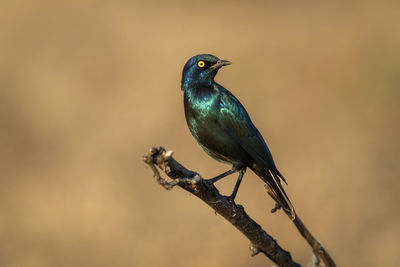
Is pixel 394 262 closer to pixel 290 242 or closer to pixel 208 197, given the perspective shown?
pixel 290 242

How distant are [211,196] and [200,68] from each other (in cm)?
121

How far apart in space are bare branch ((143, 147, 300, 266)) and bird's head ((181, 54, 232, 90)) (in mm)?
1092

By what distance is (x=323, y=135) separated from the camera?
10352mm

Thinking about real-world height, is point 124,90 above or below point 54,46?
below

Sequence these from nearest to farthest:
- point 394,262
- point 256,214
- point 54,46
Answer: point 394,262 < point 256,214 < point 54,46

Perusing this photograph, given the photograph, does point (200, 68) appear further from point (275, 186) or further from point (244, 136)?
point (275, 186)

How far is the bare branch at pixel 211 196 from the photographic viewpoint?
3.62 meters

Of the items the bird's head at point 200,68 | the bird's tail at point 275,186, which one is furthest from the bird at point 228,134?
the bird's head at point 200,68

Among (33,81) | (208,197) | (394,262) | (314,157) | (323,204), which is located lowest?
(208,197)

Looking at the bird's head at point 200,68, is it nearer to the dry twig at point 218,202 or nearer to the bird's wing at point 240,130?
the bird's wing at point 240,130

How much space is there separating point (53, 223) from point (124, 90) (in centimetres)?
340

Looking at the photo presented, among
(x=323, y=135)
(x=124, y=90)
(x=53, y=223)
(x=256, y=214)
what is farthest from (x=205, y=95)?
(x=124, y=90)

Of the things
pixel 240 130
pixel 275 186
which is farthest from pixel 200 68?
pixel 275 186

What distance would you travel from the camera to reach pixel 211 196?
4.14 meters
